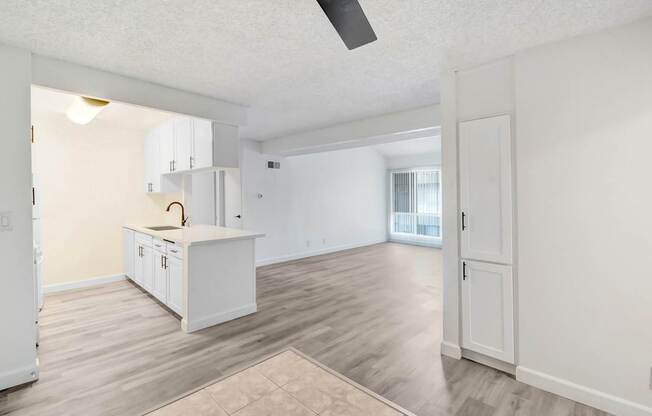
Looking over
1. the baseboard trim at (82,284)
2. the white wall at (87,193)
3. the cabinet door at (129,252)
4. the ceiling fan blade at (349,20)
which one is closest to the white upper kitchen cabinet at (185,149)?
the white wall at (87,193)

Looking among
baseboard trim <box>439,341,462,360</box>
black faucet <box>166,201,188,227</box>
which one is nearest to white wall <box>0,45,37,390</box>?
black faucet <box>166,201,188,227</box>

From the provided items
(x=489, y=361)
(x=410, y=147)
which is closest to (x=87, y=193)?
(x=489, y=361)

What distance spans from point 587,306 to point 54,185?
6246 mm

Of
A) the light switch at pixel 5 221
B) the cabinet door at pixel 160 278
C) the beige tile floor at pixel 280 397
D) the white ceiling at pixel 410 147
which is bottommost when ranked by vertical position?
the beige tile floor at pixel 280 397

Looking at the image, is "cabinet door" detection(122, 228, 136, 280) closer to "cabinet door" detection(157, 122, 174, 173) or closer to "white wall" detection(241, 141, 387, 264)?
"cabinet door" detection(157, 122, 174, 173)

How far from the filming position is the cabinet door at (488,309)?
2.31m

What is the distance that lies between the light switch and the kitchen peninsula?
1.28 metres

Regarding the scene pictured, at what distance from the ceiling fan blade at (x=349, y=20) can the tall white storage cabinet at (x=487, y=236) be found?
4.58ft

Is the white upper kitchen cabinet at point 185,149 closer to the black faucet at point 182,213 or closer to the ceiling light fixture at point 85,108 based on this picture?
the black faucet at point 182,213

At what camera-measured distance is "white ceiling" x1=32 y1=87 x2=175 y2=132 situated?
3.54m

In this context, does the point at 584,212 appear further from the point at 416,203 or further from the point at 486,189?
the point at 416,203

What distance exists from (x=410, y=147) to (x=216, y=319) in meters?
6.92

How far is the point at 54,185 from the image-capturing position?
14.4 feet

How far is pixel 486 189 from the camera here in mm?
2395
